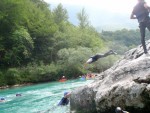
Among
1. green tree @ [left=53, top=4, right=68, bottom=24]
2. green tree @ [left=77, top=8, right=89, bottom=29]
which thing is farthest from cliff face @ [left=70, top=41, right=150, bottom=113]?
green tree @ [left=77, top=8, right=89, bottom=29]

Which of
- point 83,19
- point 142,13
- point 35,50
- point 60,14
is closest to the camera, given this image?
point 142,13

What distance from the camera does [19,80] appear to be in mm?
44625

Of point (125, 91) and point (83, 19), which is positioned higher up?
point (83, 19)

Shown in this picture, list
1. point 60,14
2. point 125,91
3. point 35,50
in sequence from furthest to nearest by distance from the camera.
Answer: point 60,14, point 35,50, point 125,91

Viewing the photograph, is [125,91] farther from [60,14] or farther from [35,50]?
[60,14]

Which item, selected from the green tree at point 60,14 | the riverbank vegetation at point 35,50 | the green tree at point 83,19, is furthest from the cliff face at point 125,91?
the green tree at point 83,19

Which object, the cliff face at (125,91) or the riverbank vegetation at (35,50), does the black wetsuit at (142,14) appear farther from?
the riverbank vegetation at (35,50)

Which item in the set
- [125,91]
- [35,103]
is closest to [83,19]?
[35,103]

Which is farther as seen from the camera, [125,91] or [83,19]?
[83,19]

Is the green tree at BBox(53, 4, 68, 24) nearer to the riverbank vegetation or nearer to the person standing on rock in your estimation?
the riverbank vegetation

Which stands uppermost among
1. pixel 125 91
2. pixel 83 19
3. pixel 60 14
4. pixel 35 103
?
pixel 60 14

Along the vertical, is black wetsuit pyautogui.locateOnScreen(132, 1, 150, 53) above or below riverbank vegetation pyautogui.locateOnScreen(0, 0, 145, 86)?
below

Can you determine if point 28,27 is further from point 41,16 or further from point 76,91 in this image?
point 76,91

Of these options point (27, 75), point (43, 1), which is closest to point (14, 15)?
point (27, 75)
